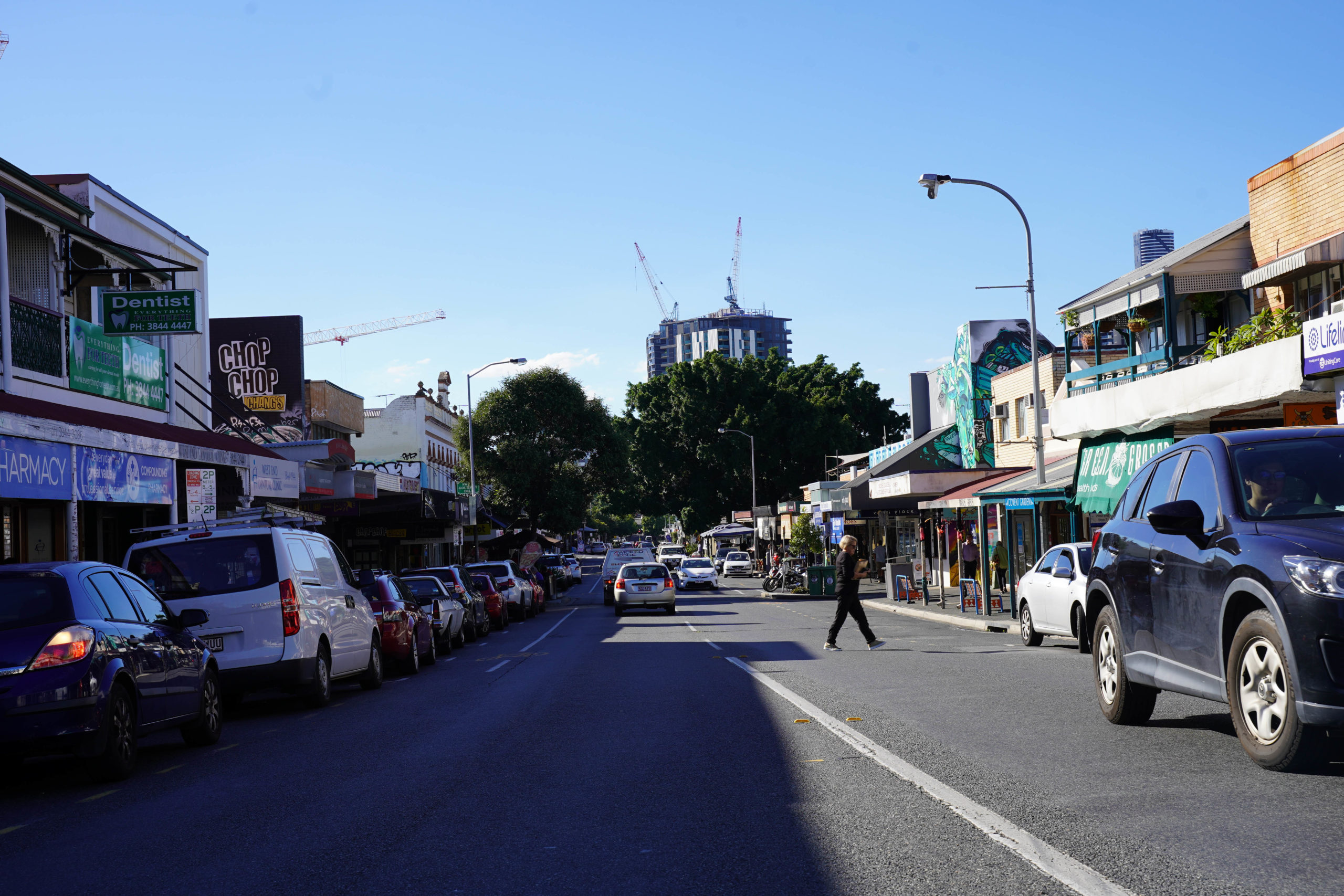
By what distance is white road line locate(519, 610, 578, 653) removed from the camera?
2275 cm

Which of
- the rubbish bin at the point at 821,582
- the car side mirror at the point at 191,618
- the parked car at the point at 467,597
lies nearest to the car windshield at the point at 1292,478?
the car side mirror at the point at 191,618

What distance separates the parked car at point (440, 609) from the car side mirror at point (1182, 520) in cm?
1519

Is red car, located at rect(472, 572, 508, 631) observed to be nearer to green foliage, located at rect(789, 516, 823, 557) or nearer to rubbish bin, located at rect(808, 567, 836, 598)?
rubbish bin, located at rect(808, 567, 836, 598)

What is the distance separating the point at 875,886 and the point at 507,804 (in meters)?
2.77

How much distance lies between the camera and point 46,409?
17.4 metres

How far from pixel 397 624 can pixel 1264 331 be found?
44.3ft

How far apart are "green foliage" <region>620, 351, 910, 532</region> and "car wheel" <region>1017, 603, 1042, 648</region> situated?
51540mm

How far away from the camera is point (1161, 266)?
969 inches

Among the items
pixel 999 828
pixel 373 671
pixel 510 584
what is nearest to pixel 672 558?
pixel 510 584

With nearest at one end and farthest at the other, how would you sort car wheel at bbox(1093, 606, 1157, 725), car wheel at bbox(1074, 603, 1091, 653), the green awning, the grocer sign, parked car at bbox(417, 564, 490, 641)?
car wheel at bbox(1093, 606, 1157, 725) → car wheel at bbox(1074, 603, 1091, 653) → the green awning → the grocer sign → parked car at bbox(417, 564, 490, 641)

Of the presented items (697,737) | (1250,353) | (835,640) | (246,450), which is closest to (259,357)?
(246,450)

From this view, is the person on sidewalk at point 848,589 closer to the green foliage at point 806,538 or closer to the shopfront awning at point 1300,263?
the shopfront awning at point 1300,263

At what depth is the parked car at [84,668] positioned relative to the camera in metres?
8.37

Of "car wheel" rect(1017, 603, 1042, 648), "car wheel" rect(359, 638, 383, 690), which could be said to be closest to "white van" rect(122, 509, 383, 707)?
"car wheel" rect(359, 638, 383, 690)
